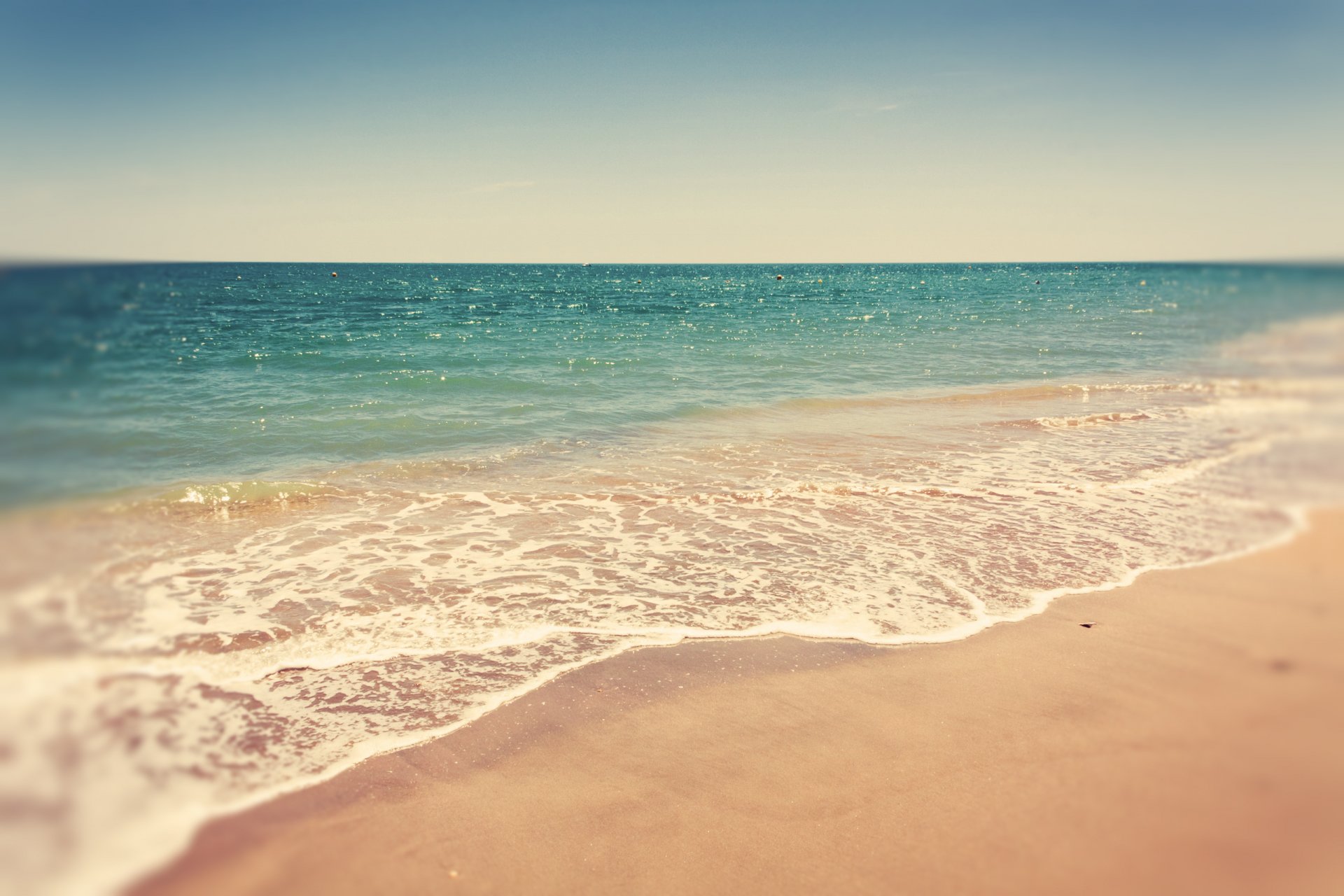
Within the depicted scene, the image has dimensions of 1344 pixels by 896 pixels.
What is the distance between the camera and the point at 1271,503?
5.67m

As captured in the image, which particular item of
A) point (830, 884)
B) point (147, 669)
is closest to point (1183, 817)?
point (830, 884)

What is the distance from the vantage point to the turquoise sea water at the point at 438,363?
14.0 ft

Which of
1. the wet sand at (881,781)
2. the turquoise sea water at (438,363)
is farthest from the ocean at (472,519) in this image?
the wet sand at (881,781)

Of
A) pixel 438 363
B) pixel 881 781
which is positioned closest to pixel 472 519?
pixel 881 781

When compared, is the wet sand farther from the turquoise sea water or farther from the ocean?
the turquoise sea water

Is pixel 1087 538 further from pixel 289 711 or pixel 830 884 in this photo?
pixel 289 711

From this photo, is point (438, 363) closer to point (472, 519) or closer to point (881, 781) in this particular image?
point (472, 519)

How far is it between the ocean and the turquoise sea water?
0.07m

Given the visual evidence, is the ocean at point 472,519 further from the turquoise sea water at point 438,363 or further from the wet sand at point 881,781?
the wet sand at point 881,781

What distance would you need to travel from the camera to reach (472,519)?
28.2 feet

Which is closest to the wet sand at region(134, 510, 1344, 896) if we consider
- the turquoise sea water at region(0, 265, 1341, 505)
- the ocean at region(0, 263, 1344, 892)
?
the ocean at region(0, 263, 1344, 892)

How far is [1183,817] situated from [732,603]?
339cm

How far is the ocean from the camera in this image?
3943 mm

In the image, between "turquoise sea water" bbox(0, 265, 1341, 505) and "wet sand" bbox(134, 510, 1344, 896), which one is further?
"turquoise sea water" bbox(0, 265, 1341, 505)
